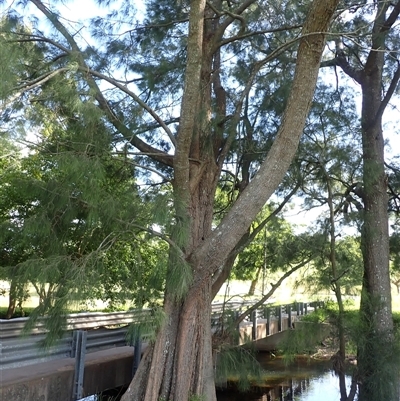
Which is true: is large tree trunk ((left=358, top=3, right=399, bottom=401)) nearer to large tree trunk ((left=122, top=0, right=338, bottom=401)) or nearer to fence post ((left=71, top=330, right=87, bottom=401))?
large tree trunk ((left=122, top=0, right=338, bottom=401))

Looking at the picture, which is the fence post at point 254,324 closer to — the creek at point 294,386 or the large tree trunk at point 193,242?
the creek at point 294,386

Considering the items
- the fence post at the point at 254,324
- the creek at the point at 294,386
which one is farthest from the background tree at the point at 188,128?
the fence post at the point at 254,324

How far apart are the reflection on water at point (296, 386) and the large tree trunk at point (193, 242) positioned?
3.51 m

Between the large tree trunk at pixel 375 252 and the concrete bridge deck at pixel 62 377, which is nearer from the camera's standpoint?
the concrete bridge deck at pixel 62 377

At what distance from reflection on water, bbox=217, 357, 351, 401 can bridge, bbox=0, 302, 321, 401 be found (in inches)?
119

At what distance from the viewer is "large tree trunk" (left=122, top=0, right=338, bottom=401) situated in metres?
→ 5.30

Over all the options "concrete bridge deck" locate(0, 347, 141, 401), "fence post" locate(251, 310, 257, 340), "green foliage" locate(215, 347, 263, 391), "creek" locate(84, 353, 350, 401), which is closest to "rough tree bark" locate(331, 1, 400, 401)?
"creek" locate(84, 353, 350, 401)

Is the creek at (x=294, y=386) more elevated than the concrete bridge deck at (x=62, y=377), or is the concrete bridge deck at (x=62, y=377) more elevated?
the concrete bridge deck at (x=62, y=377)

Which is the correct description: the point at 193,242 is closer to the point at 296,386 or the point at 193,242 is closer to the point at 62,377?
the point at 62,377

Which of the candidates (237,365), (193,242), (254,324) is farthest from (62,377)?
(254,324)

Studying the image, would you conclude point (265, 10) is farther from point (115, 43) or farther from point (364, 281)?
A: point (364, 281)

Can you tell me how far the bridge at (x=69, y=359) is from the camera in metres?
5.13

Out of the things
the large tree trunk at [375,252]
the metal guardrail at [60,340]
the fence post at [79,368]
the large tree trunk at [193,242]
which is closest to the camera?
the metal guardrail at [60,340]

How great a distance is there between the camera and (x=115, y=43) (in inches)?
299
